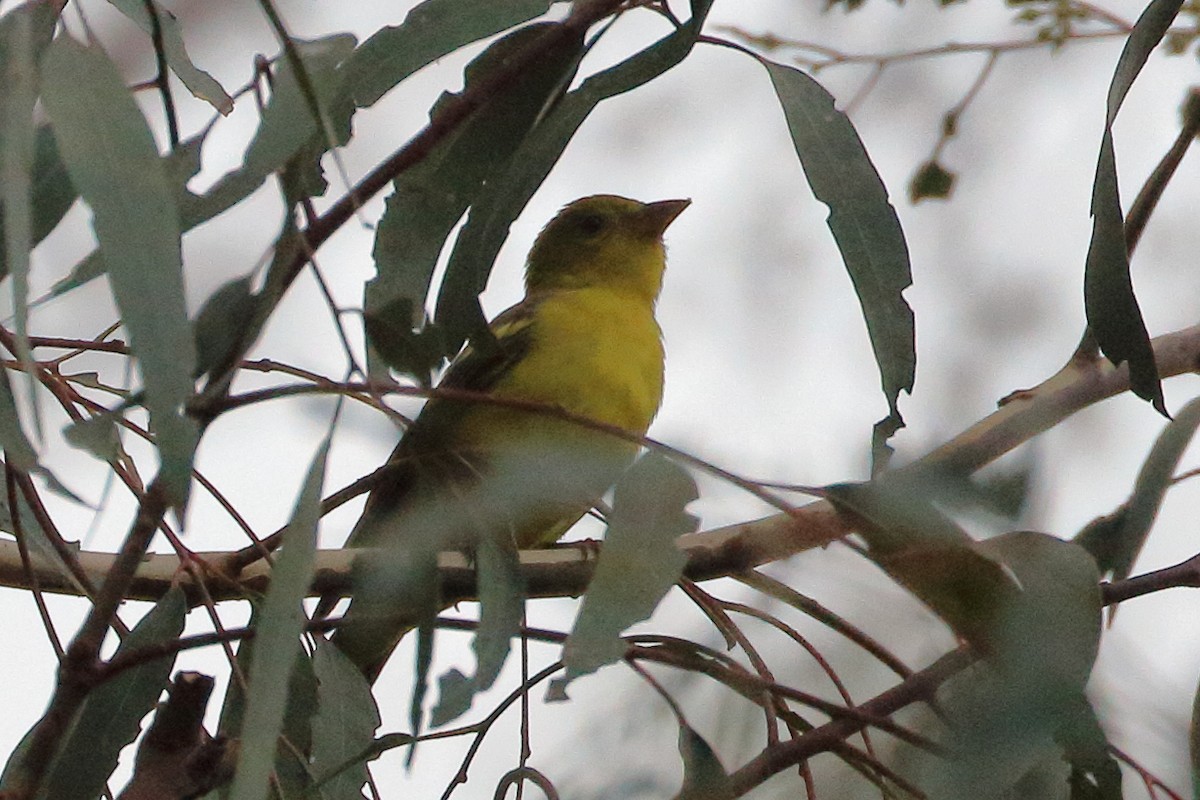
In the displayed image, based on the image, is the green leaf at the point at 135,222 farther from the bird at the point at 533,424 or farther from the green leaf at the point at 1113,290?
the green leaf at the point at 1113,290

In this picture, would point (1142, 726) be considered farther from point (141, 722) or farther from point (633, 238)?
point (633, 238)

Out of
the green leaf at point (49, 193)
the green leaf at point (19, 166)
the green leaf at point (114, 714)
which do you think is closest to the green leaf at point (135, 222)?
the green leaf at point (19, 166)

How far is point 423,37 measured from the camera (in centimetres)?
151

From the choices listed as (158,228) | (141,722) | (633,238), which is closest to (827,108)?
(158,228)

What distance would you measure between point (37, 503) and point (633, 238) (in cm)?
200

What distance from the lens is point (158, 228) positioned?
106 centimetres

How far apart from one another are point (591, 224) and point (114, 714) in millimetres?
2016

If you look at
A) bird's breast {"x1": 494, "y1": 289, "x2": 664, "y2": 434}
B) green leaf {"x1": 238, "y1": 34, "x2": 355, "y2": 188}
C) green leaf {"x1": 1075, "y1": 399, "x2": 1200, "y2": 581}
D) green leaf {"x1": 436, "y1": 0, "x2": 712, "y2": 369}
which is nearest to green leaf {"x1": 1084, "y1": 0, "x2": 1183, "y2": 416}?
green leaf {"x1": 1075, "y1": 399, "x2": 1200, "y2": 581}

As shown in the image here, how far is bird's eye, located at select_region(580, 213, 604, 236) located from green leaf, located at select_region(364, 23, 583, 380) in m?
1.83

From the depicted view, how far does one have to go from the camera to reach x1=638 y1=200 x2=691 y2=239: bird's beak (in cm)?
334

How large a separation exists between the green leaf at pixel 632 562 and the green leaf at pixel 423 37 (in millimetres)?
421

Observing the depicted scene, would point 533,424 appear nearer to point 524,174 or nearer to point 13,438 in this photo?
point 524,174

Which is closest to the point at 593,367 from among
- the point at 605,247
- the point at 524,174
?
the point at 605,247

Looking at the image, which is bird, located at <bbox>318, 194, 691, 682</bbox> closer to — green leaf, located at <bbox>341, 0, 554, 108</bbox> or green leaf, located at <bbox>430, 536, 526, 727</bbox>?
green leaf, located at <bbox>430, 536, 526, 727</bbox>
